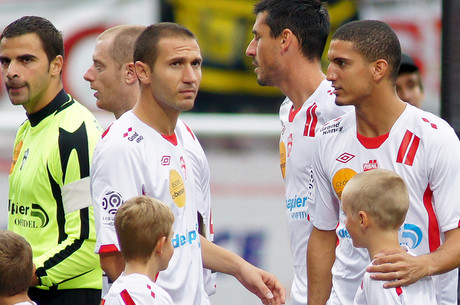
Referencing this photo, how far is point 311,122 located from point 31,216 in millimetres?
1373

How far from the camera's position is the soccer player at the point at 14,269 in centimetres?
390

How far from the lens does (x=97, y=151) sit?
160 inches

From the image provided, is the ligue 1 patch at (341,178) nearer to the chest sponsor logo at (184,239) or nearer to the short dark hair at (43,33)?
the chest sponsor logo at (184,239)

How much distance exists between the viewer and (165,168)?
A: 13.5 ft

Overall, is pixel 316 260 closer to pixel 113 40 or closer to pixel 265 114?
pixel 113 40

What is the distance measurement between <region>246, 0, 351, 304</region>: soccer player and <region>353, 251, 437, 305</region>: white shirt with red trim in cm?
94

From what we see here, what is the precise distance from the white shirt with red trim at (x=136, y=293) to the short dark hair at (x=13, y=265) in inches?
15.7

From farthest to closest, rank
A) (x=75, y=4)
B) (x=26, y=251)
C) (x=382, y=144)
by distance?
(x=75, y=4) → (x=382, y=144) → (x=26, y=251)

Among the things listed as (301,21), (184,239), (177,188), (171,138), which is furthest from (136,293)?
(301,21)

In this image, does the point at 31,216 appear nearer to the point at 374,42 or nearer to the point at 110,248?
the point at 110,248

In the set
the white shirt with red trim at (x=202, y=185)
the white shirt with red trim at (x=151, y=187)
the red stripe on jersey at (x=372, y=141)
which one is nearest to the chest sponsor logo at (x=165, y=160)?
the white shirt with red trim at (x=151, y=187)

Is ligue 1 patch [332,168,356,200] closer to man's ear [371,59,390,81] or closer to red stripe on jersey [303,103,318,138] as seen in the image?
man's ear [371,59,390,81]

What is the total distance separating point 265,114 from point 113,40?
148 inches

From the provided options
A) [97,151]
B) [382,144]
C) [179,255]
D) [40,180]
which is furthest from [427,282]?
[40,180]
